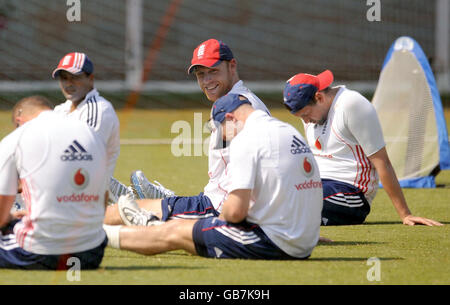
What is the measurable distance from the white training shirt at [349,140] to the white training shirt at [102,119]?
7.13 feet

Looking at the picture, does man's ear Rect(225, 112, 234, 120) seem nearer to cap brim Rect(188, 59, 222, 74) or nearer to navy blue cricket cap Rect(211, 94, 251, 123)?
navy blue cricket cap Rect(211, 94, 251, 123)

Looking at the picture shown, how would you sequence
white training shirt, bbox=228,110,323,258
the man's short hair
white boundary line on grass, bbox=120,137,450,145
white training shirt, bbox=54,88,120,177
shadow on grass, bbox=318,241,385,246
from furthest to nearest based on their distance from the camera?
white boundary line on grass, bbox=120,137,450,145 → shadow on grass, bbox=318,241,385,246 → white training shirt, bbox=54,88,120,177 → white training shirt, bbox=228,110,323,258 → the man's short hair

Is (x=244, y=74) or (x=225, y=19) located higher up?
(x=225, y=19)

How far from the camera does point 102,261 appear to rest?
5789mm

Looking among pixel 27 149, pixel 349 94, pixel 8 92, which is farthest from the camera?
pixel 8 92

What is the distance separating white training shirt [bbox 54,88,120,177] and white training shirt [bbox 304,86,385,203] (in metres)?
2.17

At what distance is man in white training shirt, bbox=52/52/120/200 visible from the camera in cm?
637

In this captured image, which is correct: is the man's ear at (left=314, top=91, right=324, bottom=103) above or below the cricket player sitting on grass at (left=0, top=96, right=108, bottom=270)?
above

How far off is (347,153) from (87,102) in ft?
8.63

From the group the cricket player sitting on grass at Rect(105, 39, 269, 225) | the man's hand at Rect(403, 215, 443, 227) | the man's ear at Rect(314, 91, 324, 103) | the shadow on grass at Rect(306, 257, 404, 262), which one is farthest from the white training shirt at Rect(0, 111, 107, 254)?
the man's hand at Rect(403, 215, 443, 227)

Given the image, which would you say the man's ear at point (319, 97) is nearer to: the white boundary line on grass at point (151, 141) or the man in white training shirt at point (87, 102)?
the man in white training shirt at point (87, 102)

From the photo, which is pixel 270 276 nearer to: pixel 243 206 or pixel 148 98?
pixel 243 206

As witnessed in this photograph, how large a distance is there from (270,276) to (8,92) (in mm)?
21877

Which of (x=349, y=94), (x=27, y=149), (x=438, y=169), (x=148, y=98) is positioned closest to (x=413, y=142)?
(x=438, y=169)
